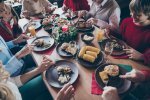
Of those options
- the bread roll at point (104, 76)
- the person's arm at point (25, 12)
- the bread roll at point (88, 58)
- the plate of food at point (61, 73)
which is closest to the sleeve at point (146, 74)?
the bread roll at point (104, 76)

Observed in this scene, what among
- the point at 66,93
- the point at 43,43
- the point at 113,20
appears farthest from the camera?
the point at 113,20

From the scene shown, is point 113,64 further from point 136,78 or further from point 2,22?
point 2,22

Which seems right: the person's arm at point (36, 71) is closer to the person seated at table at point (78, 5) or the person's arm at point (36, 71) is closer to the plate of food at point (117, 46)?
the plate of food at point (117, 46)

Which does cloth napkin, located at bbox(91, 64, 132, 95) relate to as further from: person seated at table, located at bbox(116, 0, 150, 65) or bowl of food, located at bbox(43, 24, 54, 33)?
bowl of food, located at bbox(43, 24, 54, 33)

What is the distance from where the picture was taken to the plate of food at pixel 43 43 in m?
2.04

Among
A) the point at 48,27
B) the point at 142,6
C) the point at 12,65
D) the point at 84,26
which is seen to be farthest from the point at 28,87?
the point at 142,6

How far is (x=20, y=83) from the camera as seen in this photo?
5.91 feet

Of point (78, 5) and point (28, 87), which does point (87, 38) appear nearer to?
point (28, 87)

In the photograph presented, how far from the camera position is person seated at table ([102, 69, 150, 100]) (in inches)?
52.2

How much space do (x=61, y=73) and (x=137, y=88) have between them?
2.25 feet

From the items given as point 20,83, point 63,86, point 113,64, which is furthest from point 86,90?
point 20,83

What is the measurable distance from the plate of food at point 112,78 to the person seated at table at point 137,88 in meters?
0.05

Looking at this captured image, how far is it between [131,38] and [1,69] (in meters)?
1.31

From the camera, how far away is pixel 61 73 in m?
1.67
